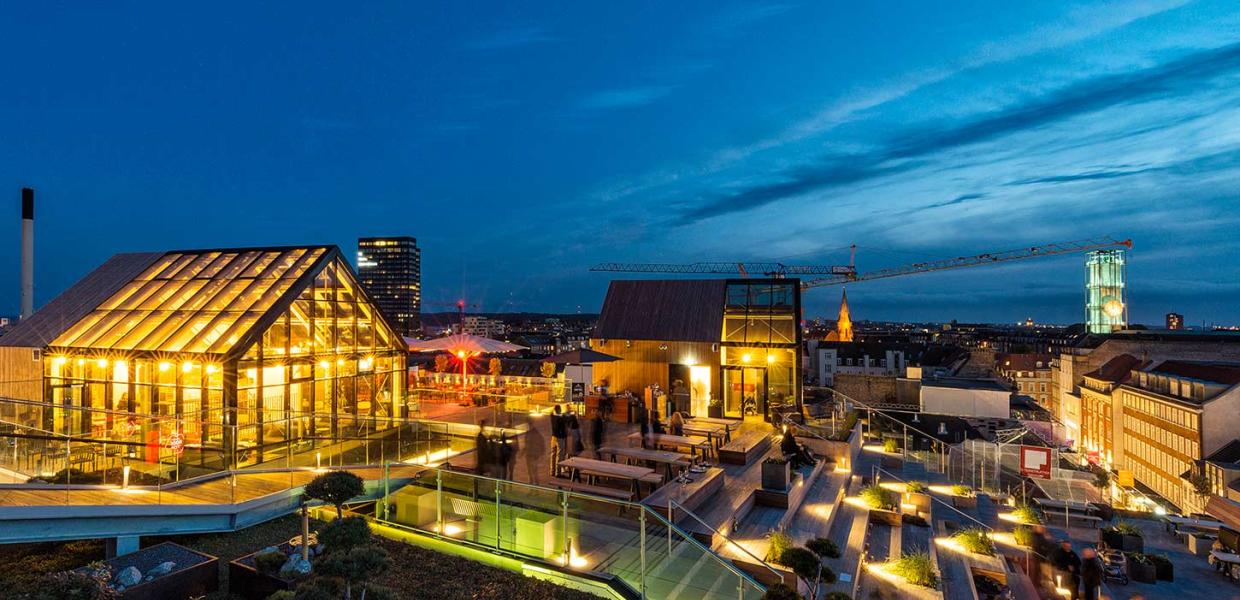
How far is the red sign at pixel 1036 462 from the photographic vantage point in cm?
1488

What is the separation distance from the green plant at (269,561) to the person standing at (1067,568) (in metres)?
14.4

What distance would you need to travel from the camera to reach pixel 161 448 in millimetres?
9375

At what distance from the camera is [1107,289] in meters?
113

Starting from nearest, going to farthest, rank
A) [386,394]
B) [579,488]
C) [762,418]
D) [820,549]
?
[820,549]
[579,488]
[386,394]
[762,418]

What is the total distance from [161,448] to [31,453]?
6.31 feet

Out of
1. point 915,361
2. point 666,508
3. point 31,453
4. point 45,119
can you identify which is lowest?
point 915,361

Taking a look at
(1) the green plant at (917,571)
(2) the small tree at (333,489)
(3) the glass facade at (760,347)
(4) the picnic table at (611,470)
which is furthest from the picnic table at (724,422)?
(2) the small tree at (333,489)

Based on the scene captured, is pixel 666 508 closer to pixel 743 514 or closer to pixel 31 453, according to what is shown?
pixel 743 514

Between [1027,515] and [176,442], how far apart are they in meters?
19.5

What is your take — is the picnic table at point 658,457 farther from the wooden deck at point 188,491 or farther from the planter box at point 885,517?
the planter box at point 885,517

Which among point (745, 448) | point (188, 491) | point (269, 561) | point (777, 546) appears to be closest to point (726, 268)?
point (745, 448)

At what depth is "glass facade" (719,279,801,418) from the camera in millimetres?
19109

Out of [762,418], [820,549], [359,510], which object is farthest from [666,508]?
[762,418]

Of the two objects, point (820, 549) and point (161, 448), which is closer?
point (820, 549)
